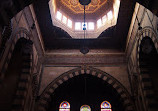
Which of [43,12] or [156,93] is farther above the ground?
[43,12]

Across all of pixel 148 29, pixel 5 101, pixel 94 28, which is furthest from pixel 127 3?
pixel 5 101

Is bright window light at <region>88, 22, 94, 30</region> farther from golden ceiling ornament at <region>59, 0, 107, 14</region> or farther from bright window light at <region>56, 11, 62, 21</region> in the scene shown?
bright window light at <region>56, 11, 62, 21</region>

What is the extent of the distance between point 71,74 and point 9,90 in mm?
3492

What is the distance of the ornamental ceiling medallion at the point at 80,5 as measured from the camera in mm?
10383

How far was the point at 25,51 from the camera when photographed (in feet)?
23.8

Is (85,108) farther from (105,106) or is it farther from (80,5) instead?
(80,5)

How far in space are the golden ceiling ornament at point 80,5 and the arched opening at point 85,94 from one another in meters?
4.17

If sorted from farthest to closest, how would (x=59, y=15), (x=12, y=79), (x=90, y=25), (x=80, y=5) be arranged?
(x=90, y=25)
(x=80, y=5)
(x=59, y=15)
(x=12, y=79)

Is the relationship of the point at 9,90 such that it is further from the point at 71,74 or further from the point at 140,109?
the point at 140,109

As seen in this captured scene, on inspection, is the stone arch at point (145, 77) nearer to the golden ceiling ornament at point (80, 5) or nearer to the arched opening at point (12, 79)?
the golden ceiling ornament at point (80, 5)

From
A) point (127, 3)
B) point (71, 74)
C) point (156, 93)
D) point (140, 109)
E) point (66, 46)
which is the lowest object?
point (140, 109)

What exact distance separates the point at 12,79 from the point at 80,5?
6030mm

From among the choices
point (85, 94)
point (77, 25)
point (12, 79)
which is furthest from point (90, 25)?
point (12, 79)

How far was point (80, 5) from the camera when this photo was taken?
419 inches
